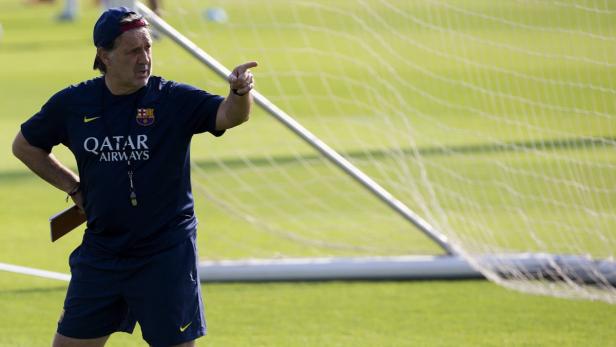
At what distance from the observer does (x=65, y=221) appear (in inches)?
220

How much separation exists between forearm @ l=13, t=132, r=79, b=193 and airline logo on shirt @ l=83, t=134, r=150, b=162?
0.44 meters

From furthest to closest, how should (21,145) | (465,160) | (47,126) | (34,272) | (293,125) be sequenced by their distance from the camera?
1. (465,160)
2. (34,272)
3. (293,125)
4. (21,145)
5. (47,126)

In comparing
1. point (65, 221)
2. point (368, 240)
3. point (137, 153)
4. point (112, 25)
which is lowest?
point (368, 240)

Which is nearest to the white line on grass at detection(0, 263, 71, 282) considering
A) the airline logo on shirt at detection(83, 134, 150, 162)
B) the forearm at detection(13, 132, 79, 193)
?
the forearm at detection(13, 132, 79, 193)

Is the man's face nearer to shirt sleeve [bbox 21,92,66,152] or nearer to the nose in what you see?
the nose

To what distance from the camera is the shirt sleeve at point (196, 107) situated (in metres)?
5.08

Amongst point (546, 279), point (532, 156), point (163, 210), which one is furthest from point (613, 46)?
point (163, 210)

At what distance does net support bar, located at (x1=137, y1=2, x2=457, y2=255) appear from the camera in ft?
26.4

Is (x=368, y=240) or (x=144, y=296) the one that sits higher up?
(x=144, y=296)

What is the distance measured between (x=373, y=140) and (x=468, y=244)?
17.1 ft

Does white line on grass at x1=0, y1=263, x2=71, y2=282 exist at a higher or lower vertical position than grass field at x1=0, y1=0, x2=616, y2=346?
higher

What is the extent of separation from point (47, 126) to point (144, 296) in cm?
85

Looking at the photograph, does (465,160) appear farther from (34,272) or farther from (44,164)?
(44,164)

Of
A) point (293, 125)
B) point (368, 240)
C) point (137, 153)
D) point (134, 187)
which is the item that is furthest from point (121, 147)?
point (368, 240)
